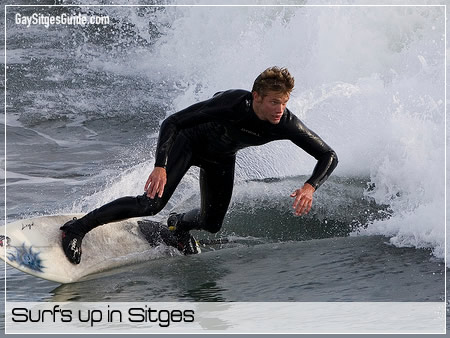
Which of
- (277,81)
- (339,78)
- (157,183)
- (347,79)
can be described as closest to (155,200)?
(157,183)

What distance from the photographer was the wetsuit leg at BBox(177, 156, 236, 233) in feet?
21.0

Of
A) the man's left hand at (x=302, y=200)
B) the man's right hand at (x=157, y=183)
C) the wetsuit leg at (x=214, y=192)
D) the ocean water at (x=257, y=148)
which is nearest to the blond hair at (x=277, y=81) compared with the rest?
the man's left hand at (x=302, y=200)

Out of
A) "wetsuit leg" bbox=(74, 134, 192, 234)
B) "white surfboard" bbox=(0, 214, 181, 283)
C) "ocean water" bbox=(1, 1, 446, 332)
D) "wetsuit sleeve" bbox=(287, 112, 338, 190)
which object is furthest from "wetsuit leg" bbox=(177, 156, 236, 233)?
"wetsuit sleeve" bbox=(287, 112, 338, 190)

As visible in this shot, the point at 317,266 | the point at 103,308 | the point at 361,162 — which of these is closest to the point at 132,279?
the point at 103,308

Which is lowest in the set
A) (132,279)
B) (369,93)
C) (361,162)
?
(132,279)

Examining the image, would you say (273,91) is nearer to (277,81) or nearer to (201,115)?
(277,81)

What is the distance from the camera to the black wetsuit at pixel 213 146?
19.1ft

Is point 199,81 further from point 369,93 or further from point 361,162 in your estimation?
point 361,162

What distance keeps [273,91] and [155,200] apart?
1.32m

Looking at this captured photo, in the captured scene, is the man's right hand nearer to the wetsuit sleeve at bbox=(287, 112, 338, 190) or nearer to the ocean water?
the ocean water

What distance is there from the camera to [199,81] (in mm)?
15617

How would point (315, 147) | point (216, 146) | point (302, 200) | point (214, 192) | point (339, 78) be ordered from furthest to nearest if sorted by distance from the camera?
point (339, 78) < point (214, 192) < point (216, 146) < point (315, 147) < point (302, 200)

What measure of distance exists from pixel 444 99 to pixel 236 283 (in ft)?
14.5

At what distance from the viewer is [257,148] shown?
9289 mm
